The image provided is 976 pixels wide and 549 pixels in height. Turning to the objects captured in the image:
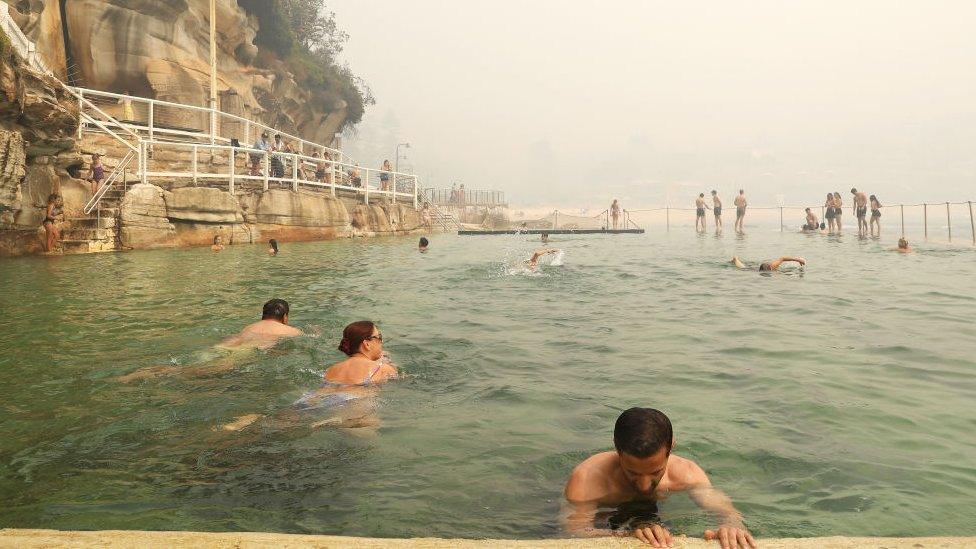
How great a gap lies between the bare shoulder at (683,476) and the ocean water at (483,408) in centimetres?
8

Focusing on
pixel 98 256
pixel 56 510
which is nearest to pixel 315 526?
pixel 56 510

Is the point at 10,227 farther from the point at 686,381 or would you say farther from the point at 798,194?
the point at 798,194

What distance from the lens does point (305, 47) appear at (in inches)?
1831

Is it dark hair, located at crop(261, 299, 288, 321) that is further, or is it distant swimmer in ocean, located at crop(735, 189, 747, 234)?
distant swimmer in ocean, located at crop(735, 189, 747, 234)

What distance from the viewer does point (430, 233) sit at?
3509 centimetres

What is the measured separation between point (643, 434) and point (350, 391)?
2.96 meters

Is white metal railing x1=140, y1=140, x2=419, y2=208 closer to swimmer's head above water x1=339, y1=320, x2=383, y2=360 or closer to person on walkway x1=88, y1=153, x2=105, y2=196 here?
person on walkway x1=88, y1=153, x2=105, y2=196

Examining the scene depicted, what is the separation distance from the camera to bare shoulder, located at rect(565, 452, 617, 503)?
3.24 m

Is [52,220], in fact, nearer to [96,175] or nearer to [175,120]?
[96,175]

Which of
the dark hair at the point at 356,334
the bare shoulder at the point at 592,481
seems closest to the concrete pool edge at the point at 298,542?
the bare shoulder at the point at 592,481

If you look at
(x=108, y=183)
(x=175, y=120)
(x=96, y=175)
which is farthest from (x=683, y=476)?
(x=175, y=120)

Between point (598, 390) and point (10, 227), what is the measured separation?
599 inches

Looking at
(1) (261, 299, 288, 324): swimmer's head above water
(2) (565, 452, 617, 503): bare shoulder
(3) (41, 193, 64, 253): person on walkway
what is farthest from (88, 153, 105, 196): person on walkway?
(2) (565, 452, 617, 503): bare shoulder

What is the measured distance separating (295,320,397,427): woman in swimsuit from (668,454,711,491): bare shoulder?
2.22 metres
